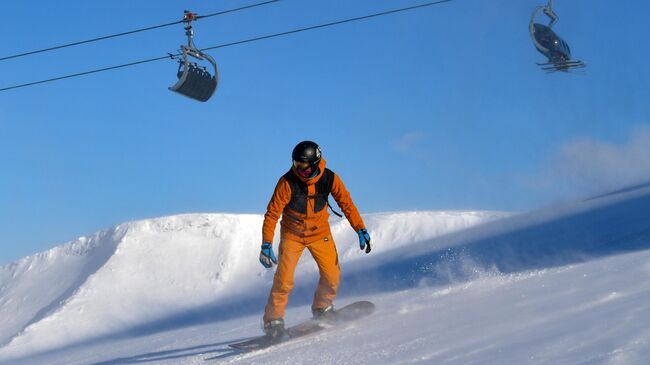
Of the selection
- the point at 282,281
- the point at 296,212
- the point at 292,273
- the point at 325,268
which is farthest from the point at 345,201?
the point at 282,281

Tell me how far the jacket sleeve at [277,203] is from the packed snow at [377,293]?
40.0 inches

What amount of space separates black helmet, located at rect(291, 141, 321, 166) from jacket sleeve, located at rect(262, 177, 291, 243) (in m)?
0.29

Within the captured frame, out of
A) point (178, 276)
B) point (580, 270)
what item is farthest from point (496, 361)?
point (178, 276)

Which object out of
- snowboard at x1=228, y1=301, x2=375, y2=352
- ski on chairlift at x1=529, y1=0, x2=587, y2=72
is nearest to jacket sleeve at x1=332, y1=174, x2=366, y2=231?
snowboard at x1=228, y1=301, x2=375, y2=352

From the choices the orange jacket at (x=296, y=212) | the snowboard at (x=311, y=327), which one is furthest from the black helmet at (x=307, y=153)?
the snowboard at (x=311, y=327)

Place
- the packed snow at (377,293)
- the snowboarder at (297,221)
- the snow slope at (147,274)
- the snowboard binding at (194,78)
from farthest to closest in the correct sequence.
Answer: the snow slope at (147,274), the snowboard binding at (194,78), the snowboarder at (297,221), the packed snow at (377,293)

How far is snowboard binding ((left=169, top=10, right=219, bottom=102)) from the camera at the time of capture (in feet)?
29.0

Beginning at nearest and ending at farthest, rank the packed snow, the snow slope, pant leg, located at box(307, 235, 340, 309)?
the packed snow, pant leg, located at box(307, 235, 340, 309), the snow slope

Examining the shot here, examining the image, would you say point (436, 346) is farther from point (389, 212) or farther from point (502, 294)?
point (389, 212)

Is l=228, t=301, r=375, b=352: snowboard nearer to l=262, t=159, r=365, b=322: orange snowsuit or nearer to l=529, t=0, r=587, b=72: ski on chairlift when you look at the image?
l=262, t=159, r=365, b=322: orange snowsuit

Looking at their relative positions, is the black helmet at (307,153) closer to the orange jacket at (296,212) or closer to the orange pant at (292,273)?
the orange jacket at (296,212)

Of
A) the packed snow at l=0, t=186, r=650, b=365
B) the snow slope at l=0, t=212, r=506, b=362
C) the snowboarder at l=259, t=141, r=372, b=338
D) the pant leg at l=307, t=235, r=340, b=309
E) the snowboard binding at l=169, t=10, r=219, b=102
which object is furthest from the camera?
the snow slope at l=0, t=212, r=506, b=362

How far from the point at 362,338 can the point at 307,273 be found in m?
8.07

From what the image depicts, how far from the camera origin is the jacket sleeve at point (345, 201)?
6.98 meters
